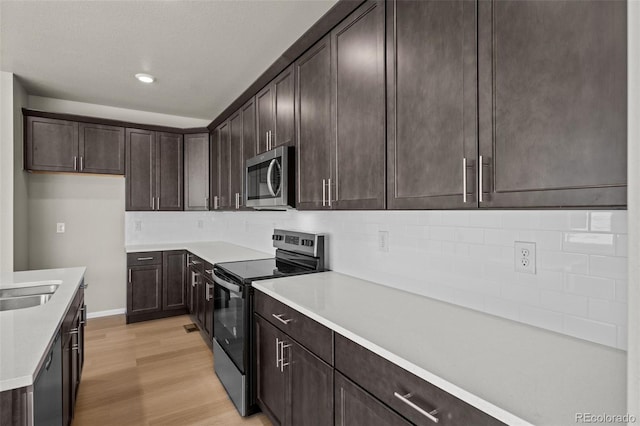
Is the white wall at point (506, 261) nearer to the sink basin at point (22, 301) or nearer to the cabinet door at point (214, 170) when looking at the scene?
the sink basin at point (22, 301)

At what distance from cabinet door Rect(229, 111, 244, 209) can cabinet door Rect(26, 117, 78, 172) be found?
5.90 feet

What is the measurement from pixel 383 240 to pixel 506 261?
28.9 inches

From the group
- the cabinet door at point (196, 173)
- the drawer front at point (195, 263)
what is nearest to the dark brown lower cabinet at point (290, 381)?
the drawer front at point (195, 263)

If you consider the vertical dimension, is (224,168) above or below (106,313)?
above

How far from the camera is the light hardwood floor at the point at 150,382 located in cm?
218

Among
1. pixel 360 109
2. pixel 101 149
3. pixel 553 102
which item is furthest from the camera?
pixel 101 149

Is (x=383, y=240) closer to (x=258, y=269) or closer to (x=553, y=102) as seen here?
(x=258, y=269)

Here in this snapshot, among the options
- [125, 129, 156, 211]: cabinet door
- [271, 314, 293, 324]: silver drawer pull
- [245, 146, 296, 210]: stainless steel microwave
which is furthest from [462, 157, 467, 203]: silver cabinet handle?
[125, 129, 156, 211]: cabinet door

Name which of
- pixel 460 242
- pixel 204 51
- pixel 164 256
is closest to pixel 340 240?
pixel 460 242

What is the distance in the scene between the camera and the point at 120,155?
13.0 ft

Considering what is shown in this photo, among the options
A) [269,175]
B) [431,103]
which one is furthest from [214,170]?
[431,103]

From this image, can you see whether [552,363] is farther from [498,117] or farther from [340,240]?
[340,240]

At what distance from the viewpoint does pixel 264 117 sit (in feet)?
8.87

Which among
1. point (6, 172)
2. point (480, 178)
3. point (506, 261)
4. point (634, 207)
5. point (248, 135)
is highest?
point (248, 135)
